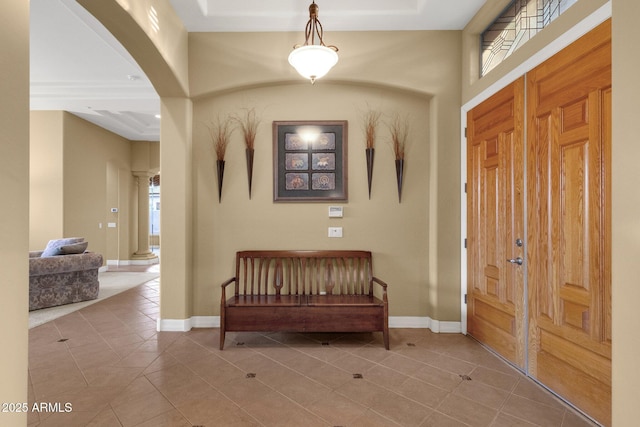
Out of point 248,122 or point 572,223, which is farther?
point 248,122

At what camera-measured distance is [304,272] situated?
11.8 ft

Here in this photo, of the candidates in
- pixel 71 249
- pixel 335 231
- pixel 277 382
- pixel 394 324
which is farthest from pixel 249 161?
pixel 71 249

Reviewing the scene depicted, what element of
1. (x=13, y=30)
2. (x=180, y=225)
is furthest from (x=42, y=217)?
(x=13, y=30)

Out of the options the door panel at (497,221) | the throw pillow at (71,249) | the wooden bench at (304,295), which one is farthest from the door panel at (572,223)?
the throw pillow at (71,249)

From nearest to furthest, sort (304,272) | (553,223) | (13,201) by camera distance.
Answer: (13,201) < (553,223) < (304,272)

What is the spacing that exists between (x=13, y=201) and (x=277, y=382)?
207 centimetres

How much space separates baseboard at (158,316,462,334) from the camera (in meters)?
3.57

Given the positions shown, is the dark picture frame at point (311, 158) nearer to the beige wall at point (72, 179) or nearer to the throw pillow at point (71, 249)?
the throw pillow at point (71, 249)

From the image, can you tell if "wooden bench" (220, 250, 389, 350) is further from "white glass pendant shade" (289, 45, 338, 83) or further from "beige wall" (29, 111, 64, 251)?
"beige wall" (29, 111, 64, 251)

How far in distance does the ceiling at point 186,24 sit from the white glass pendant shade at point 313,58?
0.96m

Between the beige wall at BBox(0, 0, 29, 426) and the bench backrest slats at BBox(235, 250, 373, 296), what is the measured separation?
223 cm

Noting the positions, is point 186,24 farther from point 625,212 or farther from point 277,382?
point 625,212

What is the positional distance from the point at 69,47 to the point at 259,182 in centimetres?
338

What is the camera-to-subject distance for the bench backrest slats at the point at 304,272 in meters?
3.61
